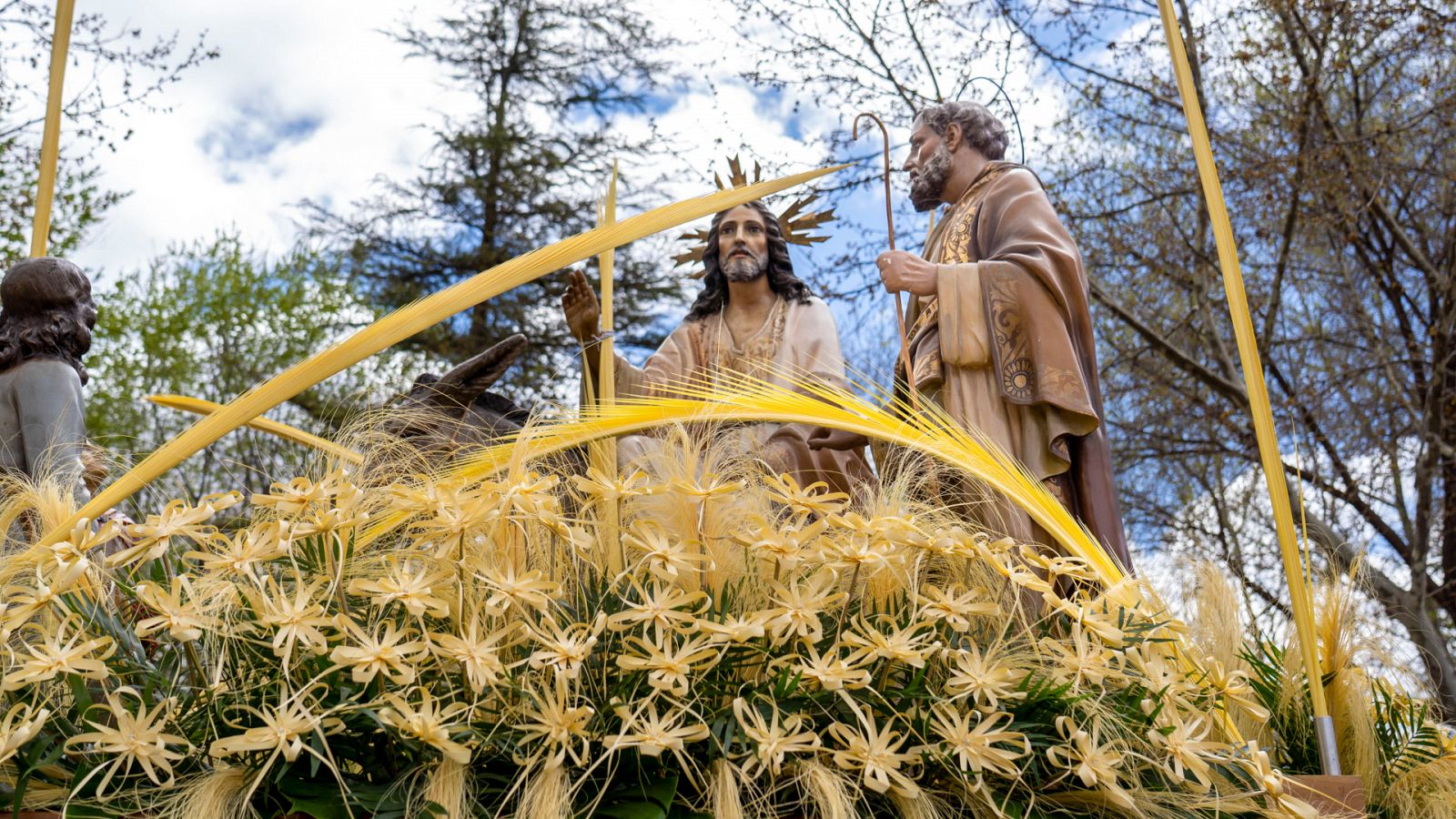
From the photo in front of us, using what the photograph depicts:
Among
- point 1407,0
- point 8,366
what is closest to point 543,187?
point 1407,0

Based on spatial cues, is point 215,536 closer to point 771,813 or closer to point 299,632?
point 299,632

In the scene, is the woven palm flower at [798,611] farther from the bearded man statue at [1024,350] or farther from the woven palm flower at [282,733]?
the bearded man statue at [1024,350]

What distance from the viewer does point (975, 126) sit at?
4.83 m

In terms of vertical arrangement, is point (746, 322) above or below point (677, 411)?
above

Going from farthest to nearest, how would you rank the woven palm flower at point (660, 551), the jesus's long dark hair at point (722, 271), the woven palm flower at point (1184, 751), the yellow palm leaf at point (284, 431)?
the jesus's long dark hair at point (722, 271) → the yellow palm leaf at point (284, 431) → the woven palm flower at point (1184, 751) → the woven palm flower at point (660, 551)

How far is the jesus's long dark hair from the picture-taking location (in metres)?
5.88

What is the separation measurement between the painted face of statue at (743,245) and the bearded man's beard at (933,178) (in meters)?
1.07

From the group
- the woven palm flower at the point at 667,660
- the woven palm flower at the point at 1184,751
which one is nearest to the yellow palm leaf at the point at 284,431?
the woven palm flower at the point at 667,660

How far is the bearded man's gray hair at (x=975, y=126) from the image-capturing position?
15.8ft

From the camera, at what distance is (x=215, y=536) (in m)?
2.32

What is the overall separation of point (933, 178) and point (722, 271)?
4.25ft

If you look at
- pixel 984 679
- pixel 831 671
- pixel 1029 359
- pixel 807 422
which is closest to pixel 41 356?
pixel 807 422

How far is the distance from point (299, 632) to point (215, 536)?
0.34 metres

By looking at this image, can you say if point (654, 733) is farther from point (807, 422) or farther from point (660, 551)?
point (807, 422)
